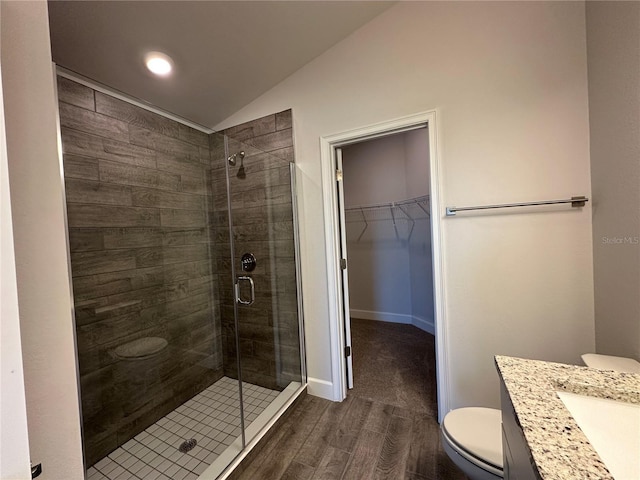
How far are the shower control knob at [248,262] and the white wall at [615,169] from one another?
7.31ft

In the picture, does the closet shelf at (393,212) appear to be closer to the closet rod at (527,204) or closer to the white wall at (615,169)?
the closet rod at (527,204)

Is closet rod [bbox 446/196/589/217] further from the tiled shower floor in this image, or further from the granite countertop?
the tiled shower floor

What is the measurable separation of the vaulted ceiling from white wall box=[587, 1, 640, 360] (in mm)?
1268

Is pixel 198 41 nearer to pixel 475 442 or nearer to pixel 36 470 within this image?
pixel 36 470

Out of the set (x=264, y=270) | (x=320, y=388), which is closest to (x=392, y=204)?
(x=264, y=270)

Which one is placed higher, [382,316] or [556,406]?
[556,406]

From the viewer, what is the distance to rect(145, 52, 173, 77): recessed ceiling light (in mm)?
1556

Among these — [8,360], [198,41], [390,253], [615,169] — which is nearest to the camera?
[8,360]

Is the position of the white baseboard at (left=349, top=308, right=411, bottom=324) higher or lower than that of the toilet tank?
lower

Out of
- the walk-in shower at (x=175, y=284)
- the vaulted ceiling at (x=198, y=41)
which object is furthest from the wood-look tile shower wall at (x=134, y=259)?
the vaulted ceiling at (x=198, y=41)

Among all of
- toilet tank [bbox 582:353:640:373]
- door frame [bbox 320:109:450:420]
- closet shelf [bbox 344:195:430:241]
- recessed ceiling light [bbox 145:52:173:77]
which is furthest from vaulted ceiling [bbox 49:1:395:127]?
toilet tank [bbox 582:353:640:373]

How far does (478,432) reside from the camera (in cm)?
110

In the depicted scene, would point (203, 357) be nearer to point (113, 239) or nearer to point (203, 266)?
point (203, 266)

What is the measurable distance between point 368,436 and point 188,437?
123 cm
